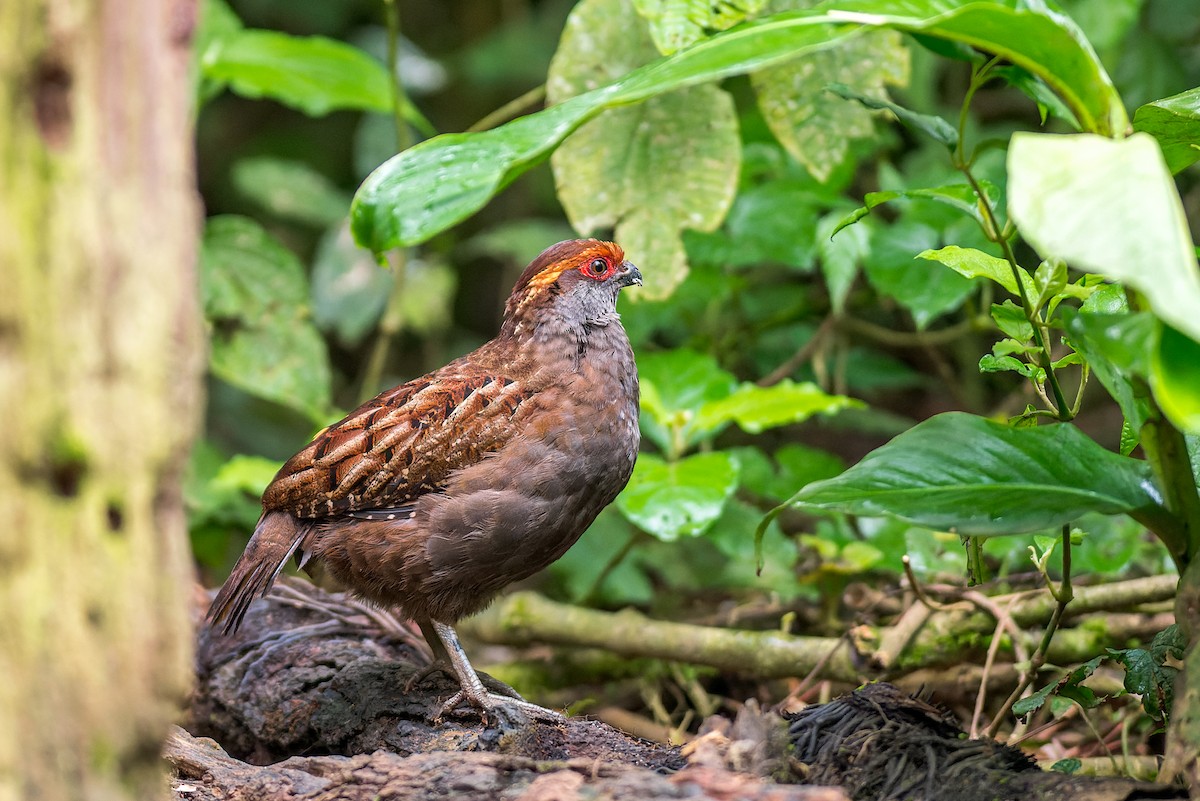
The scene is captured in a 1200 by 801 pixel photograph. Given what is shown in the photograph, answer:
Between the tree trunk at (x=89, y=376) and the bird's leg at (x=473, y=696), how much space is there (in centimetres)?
156

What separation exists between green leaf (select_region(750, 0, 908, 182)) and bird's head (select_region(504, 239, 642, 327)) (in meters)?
0.86

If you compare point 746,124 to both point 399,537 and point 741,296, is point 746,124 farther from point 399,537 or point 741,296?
point 399,537

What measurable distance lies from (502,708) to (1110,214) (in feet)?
6.60

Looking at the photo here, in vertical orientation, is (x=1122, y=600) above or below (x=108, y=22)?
below

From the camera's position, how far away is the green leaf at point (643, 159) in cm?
398

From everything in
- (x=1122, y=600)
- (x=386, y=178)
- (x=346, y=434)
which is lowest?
(x=1122, y=600)

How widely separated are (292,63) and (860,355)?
312 centimetres

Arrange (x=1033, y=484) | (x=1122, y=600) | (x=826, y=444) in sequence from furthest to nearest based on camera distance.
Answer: (x=826, y=444) < (x=1122, y=600) < (x=1033, y=484)

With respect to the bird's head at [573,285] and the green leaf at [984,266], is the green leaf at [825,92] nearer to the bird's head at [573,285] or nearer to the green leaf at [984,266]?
the bird's head at [573,285]

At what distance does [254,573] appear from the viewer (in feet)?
10.7

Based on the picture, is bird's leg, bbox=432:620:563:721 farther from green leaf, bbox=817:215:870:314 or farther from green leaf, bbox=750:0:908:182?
green leaf, bbox=750:0:908:182

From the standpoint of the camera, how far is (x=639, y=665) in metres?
4.34

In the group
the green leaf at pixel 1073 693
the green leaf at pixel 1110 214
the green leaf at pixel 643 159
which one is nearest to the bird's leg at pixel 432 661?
the green leaf at pixel 643 159

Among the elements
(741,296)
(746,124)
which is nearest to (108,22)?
(746,124)
